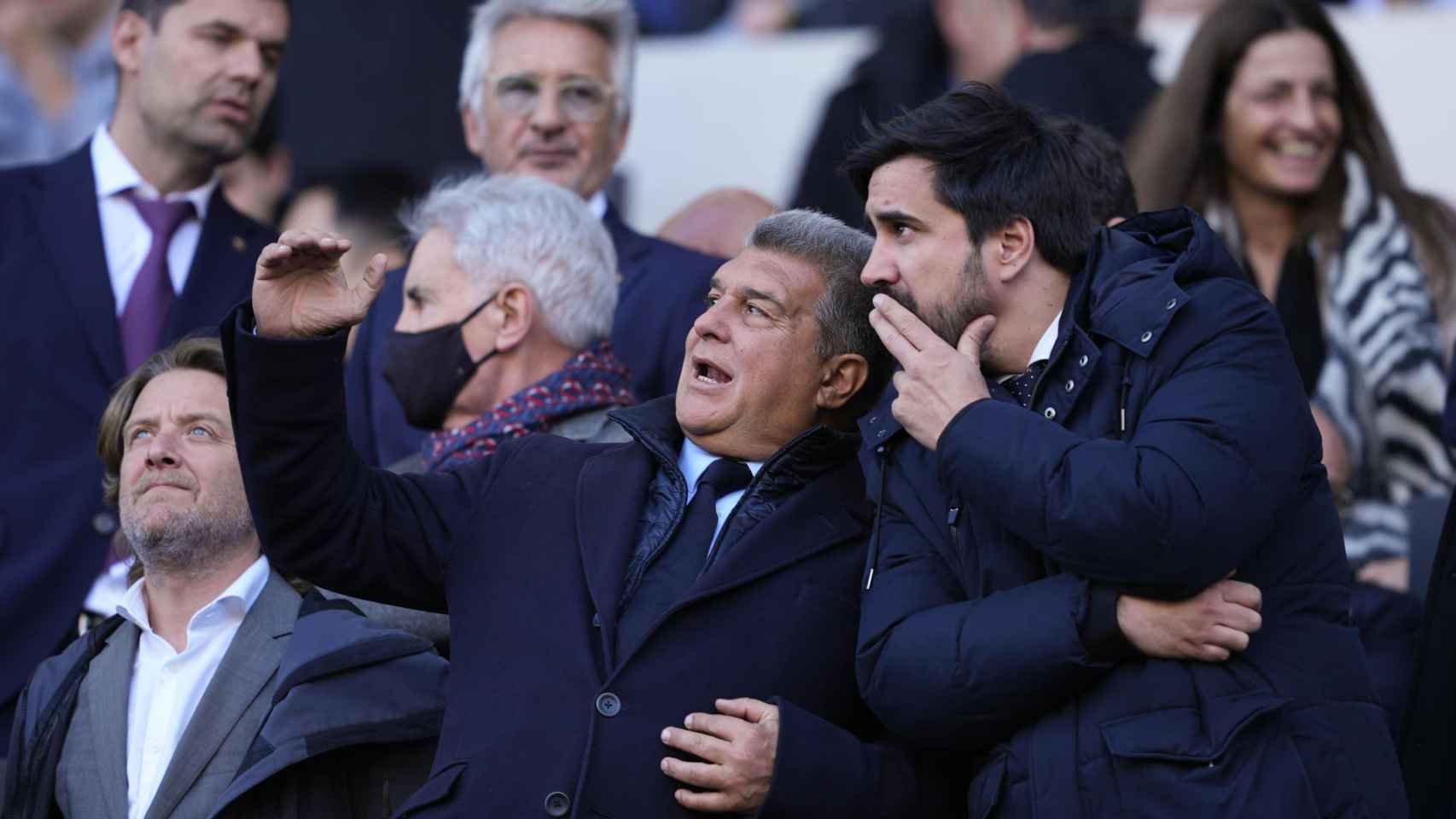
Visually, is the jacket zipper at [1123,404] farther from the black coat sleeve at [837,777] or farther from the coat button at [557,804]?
the coat button at [557,804]

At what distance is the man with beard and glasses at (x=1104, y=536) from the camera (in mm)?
3312

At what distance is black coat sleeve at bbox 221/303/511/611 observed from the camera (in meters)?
3.63

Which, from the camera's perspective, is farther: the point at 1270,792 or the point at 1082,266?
the point at 1082,266

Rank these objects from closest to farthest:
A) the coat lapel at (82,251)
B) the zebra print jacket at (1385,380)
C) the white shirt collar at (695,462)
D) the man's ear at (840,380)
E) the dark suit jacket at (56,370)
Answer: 1. the white shirt collar at (695,462)
2. the man's ear at (840,380)
3. the dark suit jacket at (56,370)
4. the coat lapel at (82,251)
5. the zebra print jacket at (1385,380)

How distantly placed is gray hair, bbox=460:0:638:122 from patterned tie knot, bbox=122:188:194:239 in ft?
2.95

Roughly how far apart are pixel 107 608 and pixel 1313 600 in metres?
2.86

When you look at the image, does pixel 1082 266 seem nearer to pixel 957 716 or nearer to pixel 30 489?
pixel 957 716

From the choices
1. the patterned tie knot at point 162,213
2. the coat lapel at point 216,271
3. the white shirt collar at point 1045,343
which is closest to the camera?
the white shirt collar at point 1045,343

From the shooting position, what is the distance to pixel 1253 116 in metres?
5.95

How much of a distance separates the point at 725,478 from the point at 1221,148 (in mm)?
2610

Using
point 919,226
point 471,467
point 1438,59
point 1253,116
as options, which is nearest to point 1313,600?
point 919,226

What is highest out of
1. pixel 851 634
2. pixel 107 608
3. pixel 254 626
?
pixel 851 634

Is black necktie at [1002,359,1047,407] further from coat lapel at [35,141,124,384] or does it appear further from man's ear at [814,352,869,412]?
coat lapel at [35,141,124,384]

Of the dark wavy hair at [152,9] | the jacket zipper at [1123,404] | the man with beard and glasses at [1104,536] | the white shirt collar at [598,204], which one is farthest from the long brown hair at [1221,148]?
the dark wavy hair at [152,9]
